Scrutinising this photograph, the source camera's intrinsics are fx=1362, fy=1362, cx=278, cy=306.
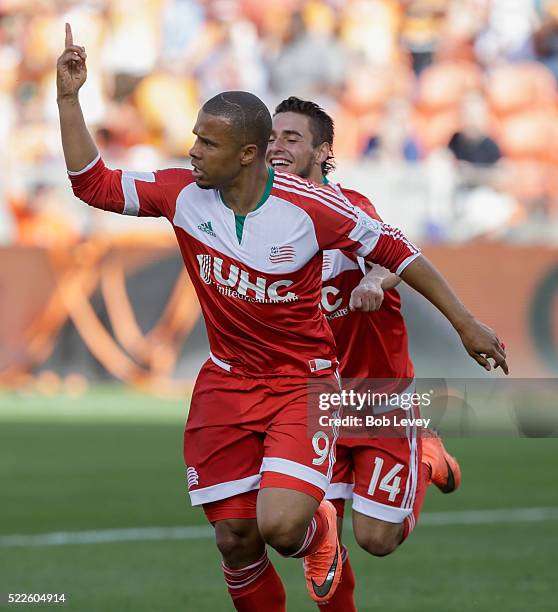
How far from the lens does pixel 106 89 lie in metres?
20.4

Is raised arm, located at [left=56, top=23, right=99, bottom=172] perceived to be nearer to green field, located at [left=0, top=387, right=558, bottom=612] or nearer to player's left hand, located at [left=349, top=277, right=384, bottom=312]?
player's left hand, located at [left=349, top=277, right=384, bottom=312]

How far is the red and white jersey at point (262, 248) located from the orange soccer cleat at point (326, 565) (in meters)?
0.74

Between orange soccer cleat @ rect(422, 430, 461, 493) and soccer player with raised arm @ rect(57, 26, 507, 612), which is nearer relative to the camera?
soccer player with raised arm @ rect(57, 26, 507, 612)

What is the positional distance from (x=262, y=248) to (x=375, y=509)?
5.13ft

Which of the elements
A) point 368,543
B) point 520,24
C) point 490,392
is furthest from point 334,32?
point 368,543

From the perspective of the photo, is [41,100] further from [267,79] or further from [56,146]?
[267,79]

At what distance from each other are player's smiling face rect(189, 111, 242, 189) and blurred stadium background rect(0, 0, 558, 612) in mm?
2339

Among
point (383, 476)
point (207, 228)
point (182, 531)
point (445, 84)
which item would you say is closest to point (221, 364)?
point (207, 228)

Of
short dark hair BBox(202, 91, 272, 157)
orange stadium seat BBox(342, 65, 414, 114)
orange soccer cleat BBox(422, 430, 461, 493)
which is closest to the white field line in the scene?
orange soccer cleat BBox(422, 430, 461, 493)

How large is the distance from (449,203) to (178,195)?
11.6 m

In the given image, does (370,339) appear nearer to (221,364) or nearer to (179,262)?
(221,364)

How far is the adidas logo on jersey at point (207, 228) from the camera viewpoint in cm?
537

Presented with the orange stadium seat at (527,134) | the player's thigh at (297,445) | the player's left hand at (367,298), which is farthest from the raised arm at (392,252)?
the orange stadium seat at (527,134)

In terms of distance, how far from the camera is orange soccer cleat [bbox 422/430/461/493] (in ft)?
Result: 22.9
